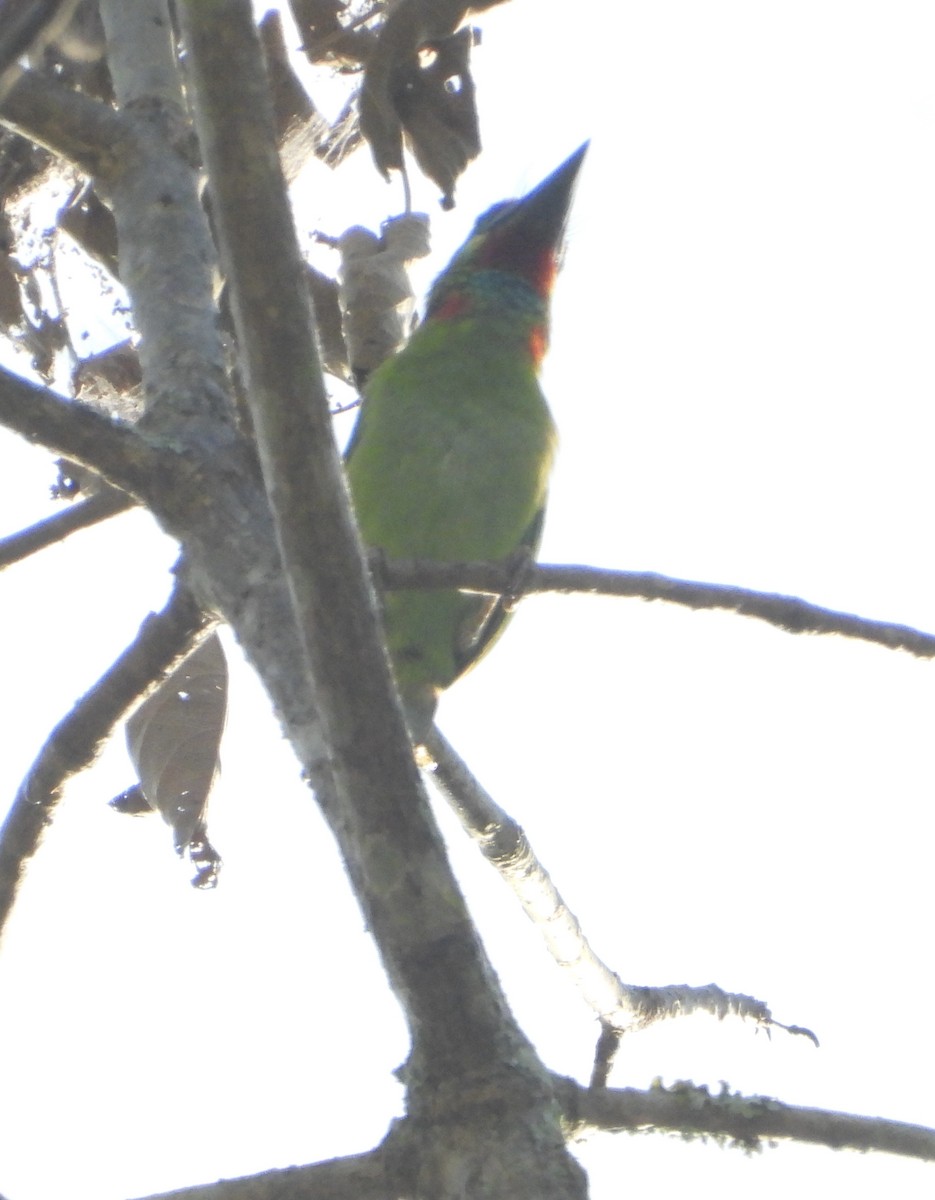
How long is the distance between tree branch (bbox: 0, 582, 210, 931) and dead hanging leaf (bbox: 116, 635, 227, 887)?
51 cm

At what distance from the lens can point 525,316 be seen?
417cm

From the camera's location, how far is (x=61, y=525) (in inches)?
94.0

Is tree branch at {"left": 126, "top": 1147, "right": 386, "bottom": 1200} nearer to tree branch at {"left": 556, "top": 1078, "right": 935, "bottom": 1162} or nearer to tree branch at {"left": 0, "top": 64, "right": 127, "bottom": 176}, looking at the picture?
tree branch at {"left": 556, "top": 1078, "right": 935, "bottom": 1162}

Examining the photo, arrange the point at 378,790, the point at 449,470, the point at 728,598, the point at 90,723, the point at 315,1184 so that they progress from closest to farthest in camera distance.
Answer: the point at 378,790
the point at 315,1184
the point at 728,598
the point at 90,723
the point at 449,470

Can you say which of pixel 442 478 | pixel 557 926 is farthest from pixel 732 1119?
pixel 442 478

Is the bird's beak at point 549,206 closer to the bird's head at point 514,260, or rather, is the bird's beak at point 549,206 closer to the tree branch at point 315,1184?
the bird's head at point 514,260

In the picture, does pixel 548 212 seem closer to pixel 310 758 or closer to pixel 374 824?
pixel 310 758

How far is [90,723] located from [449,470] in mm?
1460

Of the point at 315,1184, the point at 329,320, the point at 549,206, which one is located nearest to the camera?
the point at 315,1184

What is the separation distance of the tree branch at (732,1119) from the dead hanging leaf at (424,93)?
94.4 inches

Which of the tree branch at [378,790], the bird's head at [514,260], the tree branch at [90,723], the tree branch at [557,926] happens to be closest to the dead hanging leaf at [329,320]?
the bird's head at [514,260]

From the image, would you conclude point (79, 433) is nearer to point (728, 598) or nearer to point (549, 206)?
point (728, 598)

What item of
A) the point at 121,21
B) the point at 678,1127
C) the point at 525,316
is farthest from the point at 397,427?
the point at 678,1127

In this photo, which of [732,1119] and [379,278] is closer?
[732,1119]
